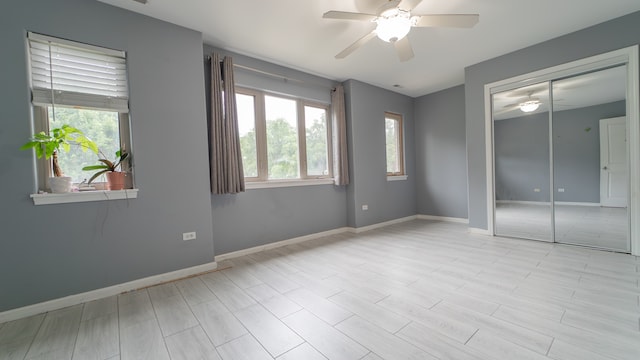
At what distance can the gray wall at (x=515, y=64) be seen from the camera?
2.88 metres

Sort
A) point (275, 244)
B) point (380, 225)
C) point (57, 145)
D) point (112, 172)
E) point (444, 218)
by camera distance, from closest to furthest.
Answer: point (57, 145) < point (112, 172) < point (275, 244) < point (380, 225) < point (444, 218)

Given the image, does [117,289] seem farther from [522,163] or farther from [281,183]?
[522,163]

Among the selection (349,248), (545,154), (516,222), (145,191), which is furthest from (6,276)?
(545,154)

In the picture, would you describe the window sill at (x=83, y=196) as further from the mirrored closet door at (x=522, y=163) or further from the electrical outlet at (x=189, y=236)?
the mirrored closet door at (x=522, y=163)

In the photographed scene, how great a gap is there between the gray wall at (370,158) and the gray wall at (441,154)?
0.44 m

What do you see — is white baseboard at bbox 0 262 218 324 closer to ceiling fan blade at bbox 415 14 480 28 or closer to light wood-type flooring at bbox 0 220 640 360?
light wood-type flooring at bbox 0 220 640 360

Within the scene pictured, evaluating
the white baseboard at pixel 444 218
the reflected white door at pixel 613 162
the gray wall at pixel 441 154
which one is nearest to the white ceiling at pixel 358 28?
the gray wall at pixel 441 154

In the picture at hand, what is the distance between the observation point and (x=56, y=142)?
6.61 feet

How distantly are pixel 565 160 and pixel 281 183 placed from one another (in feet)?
13.7

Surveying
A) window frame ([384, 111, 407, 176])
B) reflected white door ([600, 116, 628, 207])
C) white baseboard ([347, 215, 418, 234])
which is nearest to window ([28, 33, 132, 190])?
white baseboard ([347, 215, 418, 234])

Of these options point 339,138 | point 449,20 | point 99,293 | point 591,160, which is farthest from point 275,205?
point 591,160

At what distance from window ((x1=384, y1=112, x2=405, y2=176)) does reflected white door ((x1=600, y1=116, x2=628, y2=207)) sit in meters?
3.03

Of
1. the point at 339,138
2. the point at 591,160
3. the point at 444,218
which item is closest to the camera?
the point at 591,160

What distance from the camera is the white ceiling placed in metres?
2.45
